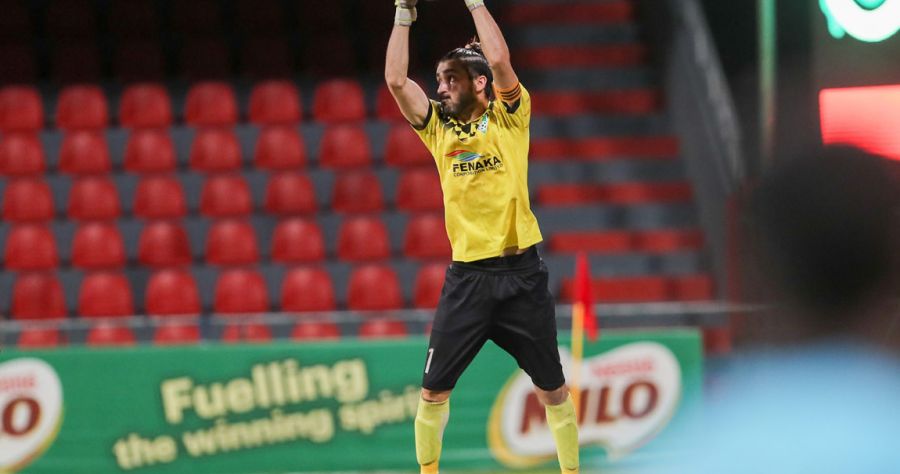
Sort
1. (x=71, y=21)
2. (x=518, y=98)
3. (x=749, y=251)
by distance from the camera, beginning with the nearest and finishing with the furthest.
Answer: (x=518, y=98)
(x=749, y=251)
(x=71, y=21)

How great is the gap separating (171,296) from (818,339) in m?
4.82

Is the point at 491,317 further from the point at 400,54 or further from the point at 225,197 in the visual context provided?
the point at 225,197

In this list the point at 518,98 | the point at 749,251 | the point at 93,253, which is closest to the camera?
the point at 518,98

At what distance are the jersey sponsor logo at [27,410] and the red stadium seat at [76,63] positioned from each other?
189 inches

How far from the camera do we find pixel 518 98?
18.6 feet

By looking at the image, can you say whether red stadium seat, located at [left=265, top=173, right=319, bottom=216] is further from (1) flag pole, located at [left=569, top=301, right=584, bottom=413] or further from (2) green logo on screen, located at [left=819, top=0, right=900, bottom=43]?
(2) green logo on screen, located at [left=819, top=0, right=900, bottom=43]

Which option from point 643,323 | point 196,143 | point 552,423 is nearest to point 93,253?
point 196,143

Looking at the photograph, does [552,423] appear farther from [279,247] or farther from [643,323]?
[279,247]

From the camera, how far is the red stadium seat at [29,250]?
10320 mm

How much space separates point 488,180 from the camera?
222 inches

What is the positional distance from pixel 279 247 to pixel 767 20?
4.44 m

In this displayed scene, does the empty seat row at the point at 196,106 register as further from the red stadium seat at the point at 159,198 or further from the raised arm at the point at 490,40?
the raised arm at the point at 490,40

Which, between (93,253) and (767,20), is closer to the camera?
(767,20)

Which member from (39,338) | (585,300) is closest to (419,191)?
(585,300)
